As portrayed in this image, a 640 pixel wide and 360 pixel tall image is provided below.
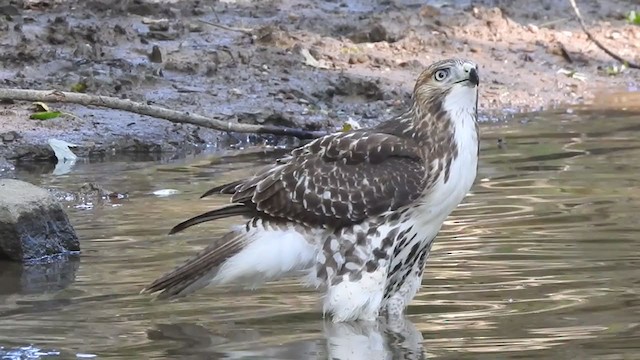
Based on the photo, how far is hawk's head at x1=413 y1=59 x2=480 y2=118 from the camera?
21.2 feet

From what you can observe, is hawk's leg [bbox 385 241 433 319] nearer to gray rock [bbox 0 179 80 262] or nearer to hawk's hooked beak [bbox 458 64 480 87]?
hawk's hooked beak [bbox 458 64 480 87]

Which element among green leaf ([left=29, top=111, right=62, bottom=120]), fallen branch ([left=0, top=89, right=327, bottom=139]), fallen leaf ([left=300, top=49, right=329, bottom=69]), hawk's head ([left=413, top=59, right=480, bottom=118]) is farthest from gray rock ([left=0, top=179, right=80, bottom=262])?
fallen leaf ([left=300, top=49, right=329, bottom=69])

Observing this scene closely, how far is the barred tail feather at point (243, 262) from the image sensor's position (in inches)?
256

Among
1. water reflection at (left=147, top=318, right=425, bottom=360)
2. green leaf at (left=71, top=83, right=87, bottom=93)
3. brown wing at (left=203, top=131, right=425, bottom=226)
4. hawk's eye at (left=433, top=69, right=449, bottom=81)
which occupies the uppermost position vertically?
hawk's eye at (left=433, top=69, right=449, bottom=81)

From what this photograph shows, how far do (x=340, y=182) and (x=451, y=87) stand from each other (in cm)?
64

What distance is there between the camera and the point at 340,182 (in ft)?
21.6

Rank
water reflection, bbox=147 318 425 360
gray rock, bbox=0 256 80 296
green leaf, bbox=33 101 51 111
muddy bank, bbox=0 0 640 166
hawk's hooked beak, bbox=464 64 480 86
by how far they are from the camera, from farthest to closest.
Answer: muddy bank, bbox=0 0 640 166
green leaf, bbox=33 101 51 111
gray rock, bbox=0 256 80 296
hawk's hooked beak, bbox=464 64 480 86
water reflection, bbox=147 318 425 360

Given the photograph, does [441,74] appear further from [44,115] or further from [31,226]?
[44,115]

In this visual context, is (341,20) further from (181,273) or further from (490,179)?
(181,273)

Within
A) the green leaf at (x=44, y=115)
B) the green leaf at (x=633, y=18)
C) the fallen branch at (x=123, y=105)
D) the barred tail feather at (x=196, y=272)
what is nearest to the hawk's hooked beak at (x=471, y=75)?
the barred tail feather at (x=196, y=272)

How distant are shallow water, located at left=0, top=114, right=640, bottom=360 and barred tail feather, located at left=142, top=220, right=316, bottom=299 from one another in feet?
0.38

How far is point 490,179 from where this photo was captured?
965 centimetres

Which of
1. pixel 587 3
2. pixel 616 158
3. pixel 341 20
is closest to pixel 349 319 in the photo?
pixel 616 158

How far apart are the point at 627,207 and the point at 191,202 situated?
2570mm
